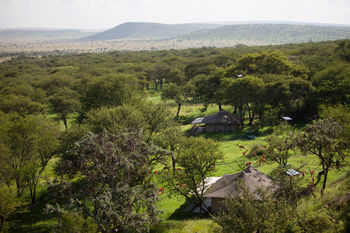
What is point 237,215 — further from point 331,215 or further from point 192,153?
point 192,153

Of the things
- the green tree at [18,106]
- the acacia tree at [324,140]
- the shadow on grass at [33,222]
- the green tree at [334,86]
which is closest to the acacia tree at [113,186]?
the shadow on grass at [33,222]

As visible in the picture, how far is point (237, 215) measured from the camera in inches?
455

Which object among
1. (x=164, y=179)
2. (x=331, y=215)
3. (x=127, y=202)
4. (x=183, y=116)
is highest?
(x=127, y=202)

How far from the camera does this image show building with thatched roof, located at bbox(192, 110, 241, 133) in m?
45.7

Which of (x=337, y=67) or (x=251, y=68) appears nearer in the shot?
(x=337, y=67)

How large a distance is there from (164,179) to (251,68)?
47.9 m

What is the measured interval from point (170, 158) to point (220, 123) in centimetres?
1815

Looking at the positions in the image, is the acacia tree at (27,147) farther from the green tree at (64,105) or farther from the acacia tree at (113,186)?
the green tree at (64,105)

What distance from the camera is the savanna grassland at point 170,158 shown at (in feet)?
42.6

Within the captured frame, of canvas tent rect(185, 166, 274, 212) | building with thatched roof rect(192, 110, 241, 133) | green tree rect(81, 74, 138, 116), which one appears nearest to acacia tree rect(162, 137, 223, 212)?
canvas tent rect(185, 166, 274, 212)

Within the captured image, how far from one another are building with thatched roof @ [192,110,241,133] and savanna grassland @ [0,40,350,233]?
196 cm

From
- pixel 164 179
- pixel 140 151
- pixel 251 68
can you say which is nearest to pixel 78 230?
pixel 140 151

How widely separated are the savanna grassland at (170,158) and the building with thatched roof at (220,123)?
6.42 ft

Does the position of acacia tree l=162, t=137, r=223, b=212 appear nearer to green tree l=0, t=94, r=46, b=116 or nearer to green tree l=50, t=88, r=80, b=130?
green tree l=0, t=94, r=46, b=116
